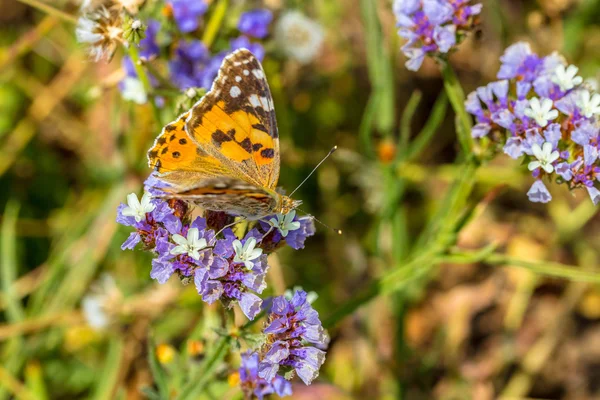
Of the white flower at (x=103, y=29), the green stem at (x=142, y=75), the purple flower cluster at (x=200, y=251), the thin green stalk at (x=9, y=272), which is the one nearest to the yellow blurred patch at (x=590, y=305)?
the purple flower cluster at (x=200, y=251)

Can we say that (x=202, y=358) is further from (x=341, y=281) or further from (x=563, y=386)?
(x=563, y=386)

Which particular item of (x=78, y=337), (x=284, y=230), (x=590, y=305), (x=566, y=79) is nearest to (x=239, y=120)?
(x=284, y=230)

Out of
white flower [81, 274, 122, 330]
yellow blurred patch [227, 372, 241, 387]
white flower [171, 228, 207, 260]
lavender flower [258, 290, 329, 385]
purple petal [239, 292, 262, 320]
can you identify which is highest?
white flower [171, 228, 207, 260]

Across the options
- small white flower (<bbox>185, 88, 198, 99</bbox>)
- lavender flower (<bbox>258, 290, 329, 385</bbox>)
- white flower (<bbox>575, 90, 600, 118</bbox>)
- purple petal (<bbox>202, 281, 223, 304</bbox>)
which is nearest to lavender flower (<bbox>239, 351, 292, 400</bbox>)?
lavender flower (<bbox>258, 290, 329, 385</bbox>)

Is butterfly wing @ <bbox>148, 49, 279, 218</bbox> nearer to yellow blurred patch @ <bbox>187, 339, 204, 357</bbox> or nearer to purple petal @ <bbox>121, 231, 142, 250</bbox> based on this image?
purple petal @ <bbox>121, 231, 142, 250</bbox>

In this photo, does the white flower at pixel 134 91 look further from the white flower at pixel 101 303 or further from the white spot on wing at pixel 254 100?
the white flower at pixel 101 303

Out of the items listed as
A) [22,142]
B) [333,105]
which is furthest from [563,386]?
[22,142]
